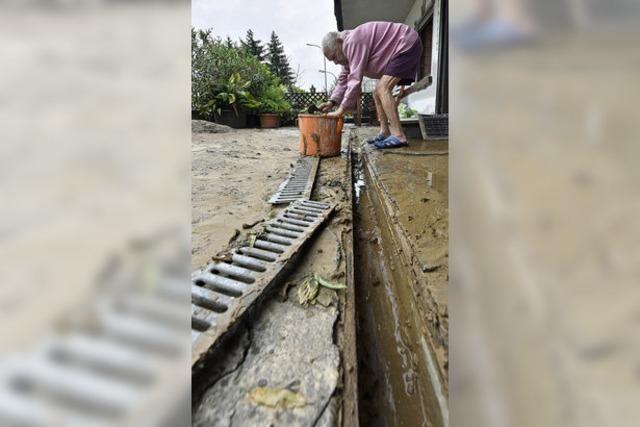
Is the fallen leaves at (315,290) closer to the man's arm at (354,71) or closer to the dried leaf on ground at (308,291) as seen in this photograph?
the dried leaf on ground at (308,291)

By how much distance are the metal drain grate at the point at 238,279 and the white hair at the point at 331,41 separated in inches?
92.5

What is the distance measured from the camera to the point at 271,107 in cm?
733

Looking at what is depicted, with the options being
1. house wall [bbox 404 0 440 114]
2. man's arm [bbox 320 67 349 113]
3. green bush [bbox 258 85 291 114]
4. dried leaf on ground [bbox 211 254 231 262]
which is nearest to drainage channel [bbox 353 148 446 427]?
dried leaf on ground [bbox 211 254 231 262]

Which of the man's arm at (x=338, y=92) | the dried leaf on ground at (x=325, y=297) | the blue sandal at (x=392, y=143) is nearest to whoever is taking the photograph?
the dried leaf on ground at (x=325, y=297)

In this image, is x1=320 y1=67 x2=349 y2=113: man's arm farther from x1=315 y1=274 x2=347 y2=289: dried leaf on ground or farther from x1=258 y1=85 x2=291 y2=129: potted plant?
x1=258 y1=85 x2=291 y2=129: potted plant

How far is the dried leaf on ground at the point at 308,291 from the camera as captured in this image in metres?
0.76

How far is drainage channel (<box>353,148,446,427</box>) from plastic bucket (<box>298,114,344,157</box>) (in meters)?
1.68

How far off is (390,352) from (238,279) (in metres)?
0.38

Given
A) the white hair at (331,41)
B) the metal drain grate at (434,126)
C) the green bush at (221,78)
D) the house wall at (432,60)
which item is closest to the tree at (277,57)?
the green bush at (221,78)

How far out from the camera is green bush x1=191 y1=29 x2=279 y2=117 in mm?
6383

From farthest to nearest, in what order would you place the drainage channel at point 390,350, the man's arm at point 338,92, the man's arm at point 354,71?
the man's arm at point 338,92 → the man's arm at point 354,71 → the drainage channel at point 390,350
